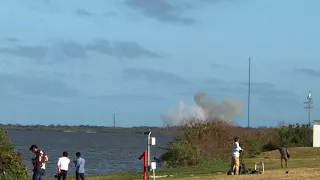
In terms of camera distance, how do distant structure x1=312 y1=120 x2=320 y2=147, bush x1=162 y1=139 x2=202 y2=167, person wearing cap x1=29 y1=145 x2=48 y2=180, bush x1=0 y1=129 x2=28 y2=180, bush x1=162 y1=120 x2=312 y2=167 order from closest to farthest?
person wearing cap x1=29 y1=145 x2=48 y2=180 < bush x1=0 y1=129 x2=28 y2=180 < bush x1=162 y1=139 x2=202 y2=167 < bush x1=162 y1=120 x2=312 y2=167 < distant structure x1=312 y1=120 x2=320 y2=147

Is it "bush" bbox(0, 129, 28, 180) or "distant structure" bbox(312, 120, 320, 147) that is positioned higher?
"distant structure" bbox(312, 120, 320, 147)

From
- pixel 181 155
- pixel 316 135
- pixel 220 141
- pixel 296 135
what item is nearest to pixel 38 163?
pixel 181 155

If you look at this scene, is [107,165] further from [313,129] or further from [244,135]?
[313,129]

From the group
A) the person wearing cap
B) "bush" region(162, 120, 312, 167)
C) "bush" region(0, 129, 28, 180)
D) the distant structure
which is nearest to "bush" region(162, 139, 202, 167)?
"bush" region(162, 120, 312, 167)

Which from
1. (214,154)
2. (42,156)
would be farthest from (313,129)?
(42,156)

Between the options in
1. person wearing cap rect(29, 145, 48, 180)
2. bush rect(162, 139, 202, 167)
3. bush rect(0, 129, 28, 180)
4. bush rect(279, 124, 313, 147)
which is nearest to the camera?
person wearing cap rect(29, 145, 48, 180)

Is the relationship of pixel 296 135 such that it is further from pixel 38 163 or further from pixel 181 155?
pixel 38 163

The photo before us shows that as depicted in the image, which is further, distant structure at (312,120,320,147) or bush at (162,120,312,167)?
distant structure at (312,120,320,147)

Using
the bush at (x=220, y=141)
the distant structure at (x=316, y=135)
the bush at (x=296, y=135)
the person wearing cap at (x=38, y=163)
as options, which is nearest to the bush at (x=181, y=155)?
the bush at (x=220, y=141)

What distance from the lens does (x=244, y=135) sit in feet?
212

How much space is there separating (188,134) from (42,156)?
114 ft

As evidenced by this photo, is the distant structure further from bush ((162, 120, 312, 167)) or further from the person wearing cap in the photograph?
the person wearing cap

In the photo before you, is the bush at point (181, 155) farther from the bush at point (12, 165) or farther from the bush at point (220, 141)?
the bush at point (12, 165)

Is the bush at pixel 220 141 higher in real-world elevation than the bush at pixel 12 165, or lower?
higher
